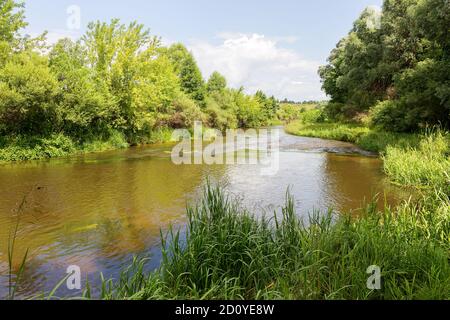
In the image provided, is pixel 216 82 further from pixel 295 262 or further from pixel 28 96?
pixel 295 262

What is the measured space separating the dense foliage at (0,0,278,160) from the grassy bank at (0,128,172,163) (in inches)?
2.7

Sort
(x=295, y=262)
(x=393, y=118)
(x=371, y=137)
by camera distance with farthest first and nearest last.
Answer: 1. (x=371, y=137)
2. (x=393, y=118)
3. (x=295, y=262)

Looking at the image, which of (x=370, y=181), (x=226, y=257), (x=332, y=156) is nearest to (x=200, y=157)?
(x=332, y=156)

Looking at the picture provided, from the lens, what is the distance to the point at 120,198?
11008mm

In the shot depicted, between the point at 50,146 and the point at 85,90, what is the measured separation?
12.5 feet

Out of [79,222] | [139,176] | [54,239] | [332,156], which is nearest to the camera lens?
[54,239]

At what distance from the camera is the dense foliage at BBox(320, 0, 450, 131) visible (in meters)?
16.0

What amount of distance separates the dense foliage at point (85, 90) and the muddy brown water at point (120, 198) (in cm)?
283

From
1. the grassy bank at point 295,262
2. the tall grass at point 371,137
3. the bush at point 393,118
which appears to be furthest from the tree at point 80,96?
the bush at point 393,118

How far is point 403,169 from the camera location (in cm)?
1191

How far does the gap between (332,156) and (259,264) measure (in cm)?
1678

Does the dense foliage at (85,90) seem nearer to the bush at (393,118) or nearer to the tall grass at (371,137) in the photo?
the tall grass at (371,137)

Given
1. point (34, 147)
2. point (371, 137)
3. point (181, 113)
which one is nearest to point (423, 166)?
point (371, 137)
